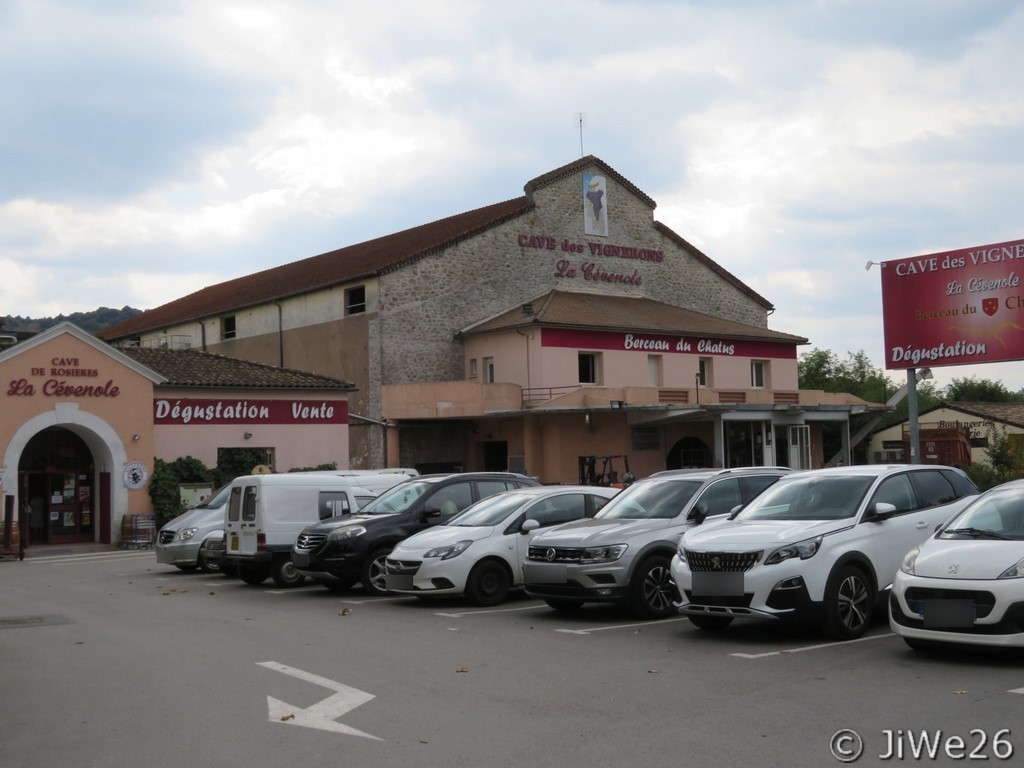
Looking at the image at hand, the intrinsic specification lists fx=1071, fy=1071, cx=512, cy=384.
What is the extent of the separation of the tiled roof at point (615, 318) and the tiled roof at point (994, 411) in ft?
37.8

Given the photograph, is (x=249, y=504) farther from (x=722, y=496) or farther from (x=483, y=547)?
(x=722, y=496)

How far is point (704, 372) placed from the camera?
164ft

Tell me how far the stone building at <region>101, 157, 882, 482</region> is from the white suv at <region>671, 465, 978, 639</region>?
1076 inches

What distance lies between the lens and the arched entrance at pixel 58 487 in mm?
31566

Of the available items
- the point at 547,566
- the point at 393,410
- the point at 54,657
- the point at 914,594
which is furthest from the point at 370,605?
the point at 393,410

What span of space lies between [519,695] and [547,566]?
14.2 feet

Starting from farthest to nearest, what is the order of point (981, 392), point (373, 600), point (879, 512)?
point (981, 392)
point (373, 600)
point (879, 512)

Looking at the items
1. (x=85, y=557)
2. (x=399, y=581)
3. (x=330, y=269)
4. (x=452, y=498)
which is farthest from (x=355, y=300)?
(x=399, y=581)

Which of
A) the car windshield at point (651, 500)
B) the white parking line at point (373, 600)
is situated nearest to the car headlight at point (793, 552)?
the car windshield at point (651, 500)

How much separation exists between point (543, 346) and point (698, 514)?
99.4 feet

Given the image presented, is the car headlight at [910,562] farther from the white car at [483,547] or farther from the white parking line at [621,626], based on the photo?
the white car at [483,547]

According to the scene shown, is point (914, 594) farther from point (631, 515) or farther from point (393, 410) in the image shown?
point (393, 410)

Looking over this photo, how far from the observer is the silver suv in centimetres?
1230

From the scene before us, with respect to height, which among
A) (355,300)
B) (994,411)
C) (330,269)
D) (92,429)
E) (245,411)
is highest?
(330,269)
